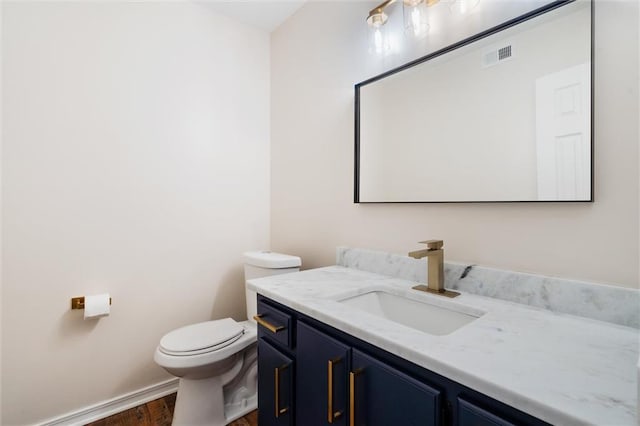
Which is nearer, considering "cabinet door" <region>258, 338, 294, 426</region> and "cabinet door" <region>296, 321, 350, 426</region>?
"cabinet door" <region>296, 321, 350, 426</region>

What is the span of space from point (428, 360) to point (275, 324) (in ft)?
2.20

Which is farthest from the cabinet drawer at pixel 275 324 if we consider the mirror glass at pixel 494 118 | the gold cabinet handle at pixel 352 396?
the mirror glass at pixel 494 118

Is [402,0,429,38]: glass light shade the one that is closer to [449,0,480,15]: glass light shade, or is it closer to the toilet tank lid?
[449,0,480,15]: glass light shade

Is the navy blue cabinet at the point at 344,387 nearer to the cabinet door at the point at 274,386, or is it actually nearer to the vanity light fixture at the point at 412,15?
the cabinet door at the point at 274,386

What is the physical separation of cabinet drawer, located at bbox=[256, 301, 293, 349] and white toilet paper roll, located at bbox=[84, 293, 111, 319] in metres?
0.92

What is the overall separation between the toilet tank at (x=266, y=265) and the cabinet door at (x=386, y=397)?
38.2 inches

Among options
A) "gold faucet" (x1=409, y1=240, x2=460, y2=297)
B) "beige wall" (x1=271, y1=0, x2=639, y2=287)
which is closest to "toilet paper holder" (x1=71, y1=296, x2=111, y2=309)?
"beige wall" (x1=271, y1=0, x2=639, y2=287)

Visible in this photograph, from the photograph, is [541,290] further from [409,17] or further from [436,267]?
[409,17]

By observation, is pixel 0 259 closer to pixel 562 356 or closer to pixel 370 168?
pixel 370 168

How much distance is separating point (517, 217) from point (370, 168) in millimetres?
706

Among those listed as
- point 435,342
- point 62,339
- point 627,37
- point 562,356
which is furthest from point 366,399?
point 62,339

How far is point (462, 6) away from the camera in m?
1.20

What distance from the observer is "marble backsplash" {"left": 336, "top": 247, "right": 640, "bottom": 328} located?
0.84 meters

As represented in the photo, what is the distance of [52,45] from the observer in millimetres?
1563
